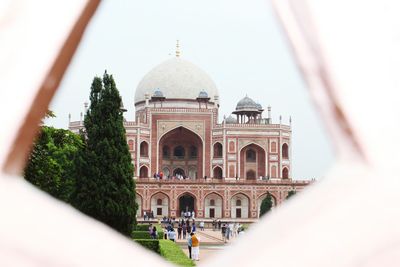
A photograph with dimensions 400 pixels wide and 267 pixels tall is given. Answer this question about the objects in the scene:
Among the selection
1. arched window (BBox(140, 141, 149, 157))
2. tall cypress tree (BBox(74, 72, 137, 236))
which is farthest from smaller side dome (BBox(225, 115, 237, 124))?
tall cypress tree (BBox(74, 72, 137, 236))

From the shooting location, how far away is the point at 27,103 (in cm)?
74

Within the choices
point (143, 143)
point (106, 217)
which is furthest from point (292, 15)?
point (143, 143)

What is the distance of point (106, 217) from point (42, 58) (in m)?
7.67

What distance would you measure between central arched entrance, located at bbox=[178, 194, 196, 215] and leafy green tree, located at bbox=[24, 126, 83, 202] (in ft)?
35.8

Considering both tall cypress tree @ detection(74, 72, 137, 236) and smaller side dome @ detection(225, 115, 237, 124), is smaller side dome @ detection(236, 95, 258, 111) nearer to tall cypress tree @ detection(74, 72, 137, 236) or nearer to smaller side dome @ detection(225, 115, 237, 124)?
smaller side dome @ detection(225, 115, 237, 124)

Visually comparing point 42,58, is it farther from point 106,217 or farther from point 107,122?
point 107,122

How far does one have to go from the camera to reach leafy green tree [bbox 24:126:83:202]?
28.0 ft

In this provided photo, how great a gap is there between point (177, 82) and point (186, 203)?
5.35 meters

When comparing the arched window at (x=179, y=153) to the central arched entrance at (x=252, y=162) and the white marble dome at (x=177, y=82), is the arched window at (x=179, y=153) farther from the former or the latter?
the central arched entrance at (x=252, y=162)

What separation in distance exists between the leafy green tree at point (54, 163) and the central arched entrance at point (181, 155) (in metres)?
13.2

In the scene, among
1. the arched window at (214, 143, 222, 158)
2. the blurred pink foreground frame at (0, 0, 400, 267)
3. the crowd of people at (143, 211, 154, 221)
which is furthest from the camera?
the arched window at (214, 143, 222, 158)

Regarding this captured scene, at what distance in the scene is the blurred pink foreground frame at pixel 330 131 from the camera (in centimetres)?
70

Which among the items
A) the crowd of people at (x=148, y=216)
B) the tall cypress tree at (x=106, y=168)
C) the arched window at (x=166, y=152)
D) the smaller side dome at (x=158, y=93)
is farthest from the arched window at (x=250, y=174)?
the tall cypress tree at (x=106, y=168)

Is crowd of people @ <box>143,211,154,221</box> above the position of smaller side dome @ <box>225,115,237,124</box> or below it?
below
